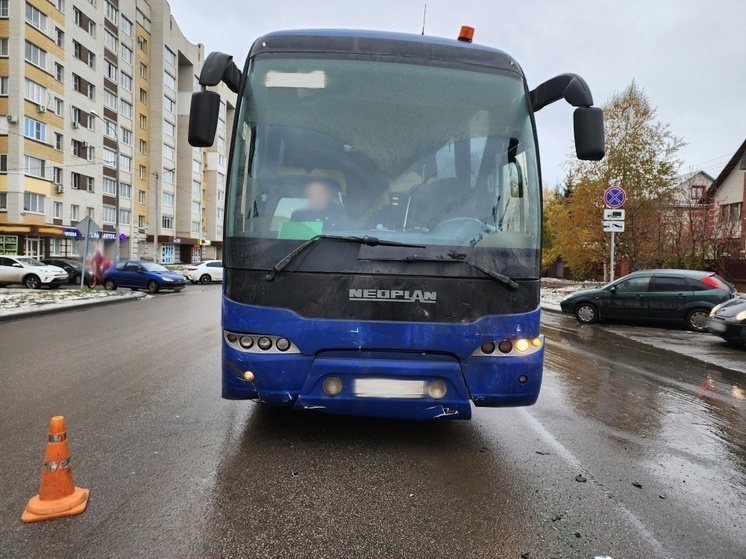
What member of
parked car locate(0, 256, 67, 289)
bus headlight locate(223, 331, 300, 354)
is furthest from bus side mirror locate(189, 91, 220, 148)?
parked car locate(0, 256, 67, 289)

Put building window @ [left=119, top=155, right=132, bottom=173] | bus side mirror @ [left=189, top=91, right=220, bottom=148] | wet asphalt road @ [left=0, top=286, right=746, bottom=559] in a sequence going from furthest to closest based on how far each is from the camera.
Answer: building window @ [left=119, top=155, right=132, bottom=173]
bus side mirror @ [left=189, top=91, right=220, bottom=148]
wet asphalt road @ [left=0, top=286, right=746, bottom=559]

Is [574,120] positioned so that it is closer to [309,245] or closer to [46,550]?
[309,245]

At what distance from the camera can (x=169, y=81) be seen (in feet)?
171

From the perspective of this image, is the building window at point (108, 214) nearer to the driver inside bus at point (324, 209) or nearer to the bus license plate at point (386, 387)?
the driver inside bus at point (324, 209)

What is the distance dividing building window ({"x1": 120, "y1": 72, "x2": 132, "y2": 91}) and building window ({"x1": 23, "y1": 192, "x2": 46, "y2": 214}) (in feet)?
54.9

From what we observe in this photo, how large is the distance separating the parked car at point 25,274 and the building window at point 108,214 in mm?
19955

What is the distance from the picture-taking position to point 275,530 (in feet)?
9.14

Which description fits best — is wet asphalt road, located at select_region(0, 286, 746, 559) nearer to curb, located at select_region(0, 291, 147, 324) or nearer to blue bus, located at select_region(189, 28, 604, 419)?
blue bus, located at select_region(189, 28, 604, 419)

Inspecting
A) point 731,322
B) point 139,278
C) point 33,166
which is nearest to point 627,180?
point 731,322

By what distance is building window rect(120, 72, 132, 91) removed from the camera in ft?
149

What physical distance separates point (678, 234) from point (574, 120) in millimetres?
21677

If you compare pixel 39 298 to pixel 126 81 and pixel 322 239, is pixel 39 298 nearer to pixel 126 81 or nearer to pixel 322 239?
pixel 322 239

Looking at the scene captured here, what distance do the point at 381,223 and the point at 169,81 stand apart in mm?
56435

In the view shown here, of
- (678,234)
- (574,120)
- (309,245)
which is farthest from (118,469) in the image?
(678,234)
